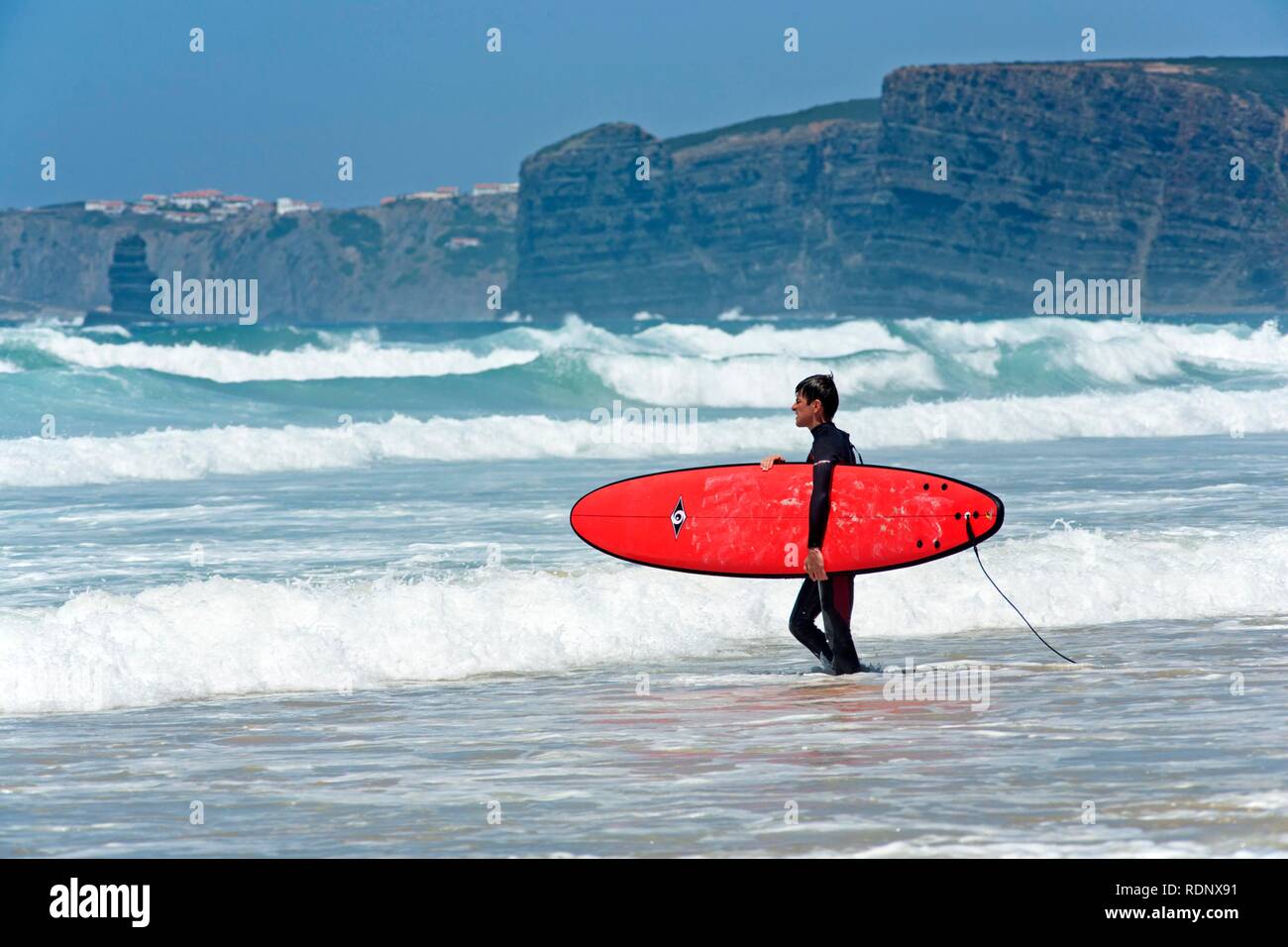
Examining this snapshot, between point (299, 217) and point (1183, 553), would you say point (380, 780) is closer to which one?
point (1183, 553)

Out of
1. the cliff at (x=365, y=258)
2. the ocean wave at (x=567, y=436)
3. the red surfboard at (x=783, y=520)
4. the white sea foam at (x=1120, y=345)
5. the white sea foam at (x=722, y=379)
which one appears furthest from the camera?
the cliff at (x=365, y=258)

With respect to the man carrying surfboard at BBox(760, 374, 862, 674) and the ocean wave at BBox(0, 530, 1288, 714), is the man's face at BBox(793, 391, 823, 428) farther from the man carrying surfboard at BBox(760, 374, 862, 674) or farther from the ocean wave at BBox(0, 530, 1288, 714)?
the ocean wave at BBox(0, 530, 1288, 714)

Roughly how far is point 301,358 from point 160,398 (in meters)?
12.4

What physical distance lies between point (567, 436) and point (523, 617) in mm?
13064

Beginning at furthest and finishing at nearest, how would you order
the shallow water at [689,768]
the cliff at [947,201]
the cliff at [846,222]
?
the cliff at [846,222], the cliff at [947,201], the shallow water at [689,768]

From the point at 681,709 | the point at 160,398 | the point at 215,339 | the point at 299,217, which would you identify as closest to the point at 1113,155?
the point at 299,217

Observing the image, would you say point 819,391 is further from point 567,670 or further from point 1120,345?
point 1120,345

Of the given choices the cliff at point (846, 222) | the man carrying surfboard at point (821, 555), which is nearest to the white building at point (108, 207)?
the cliff at point (846, 222)

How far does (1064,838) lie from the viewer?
15.7 ft

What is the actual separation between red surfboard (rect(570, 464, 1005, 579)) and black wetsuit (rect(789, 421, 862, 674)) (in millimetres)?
198

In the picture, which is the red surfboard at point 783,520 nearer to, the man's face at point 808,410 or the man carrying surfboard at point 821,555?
the man carrying surfboard at point 821,555

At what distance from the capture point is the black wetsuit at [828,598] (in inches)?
291

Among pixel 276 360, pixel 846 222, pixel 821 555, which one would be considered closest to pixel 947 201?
pixel 846 222

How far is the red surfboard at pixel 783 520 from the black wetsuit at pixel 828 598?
198 mm
